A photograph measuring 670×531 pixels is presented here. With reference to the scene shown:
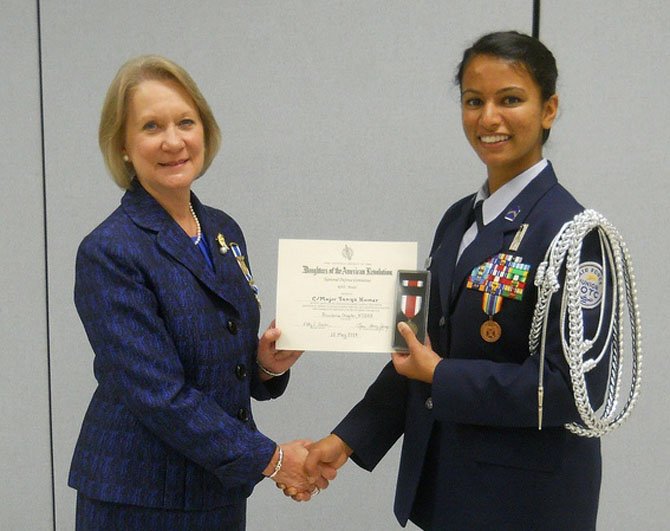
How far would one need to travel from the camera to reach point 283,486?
1533mm

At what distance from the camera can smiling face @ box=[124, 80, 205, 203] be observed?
53.9 inches

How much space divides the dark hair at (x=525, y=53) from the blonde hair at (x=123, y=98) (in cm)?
57

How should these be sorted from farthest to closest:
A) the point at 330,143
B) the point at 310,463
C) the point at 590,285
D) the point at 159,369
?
the point at 330,143 < the point at 310,463 < the point at 159,369 < the point at 590,285

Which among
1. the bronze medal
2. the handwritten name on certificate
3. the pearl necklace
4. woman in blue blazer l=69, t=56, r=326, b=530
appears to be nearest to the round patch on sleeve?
the bronze medal

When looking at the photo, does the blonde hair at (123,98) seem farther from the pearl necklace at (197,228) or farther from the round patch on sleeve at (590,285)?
the round patch on sleeve at (590,285)

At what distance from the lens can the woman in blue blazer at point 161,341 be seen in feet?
4.25

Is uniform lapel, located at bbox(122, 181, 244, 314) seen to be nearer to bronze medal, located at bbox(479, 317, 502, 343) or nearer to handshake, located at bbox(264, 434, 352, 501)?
handshake, located at bbox(264, 434, 352, 501)

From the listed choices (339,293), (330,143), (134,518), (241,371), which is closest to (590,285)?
(339,293)

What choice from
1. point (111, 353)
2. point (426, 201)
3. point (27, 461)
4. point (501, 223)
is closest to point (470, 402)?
point (501, 223)

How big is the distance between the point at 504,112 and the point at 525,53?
0.11 m

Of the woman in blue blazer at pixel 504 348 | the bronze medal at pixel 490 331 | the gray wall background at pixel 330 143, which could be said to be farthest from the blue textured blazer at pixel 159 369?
the gray wall background at pixel 330 143

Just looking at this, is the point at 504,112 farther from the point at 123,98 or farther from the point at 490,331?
the point at 123,98

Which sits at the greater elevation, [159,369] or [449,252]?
[449,252]

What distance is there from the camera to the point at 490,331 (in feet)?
4.12
